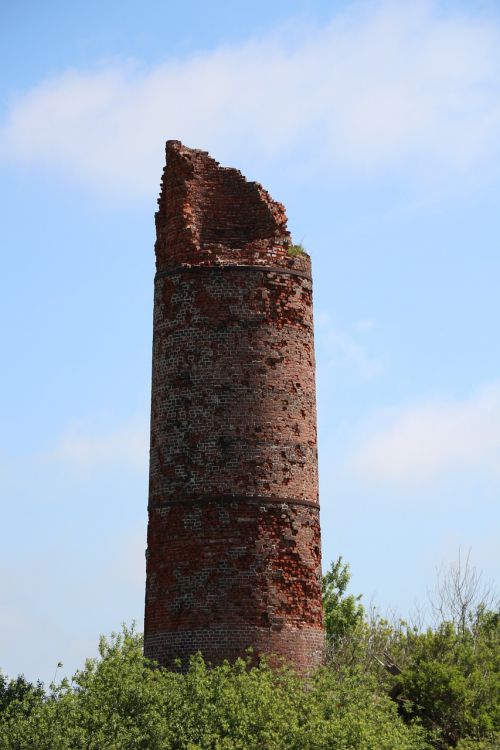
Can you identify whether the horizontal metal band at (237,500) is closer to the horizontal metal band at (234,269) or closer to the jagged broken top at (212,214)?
the horizontal metal band at (234,269)

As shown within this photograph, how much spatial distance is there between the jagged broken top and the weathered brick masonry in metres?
0.02

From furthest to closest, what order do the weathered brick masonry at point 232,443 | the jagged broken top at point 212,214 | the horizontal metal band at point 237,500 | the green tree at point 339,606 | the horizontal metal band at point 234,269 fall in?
the green tree at point 339,606 < the jagged broken top at point 212,214 < the horizontal metal band at point 234,269 < the horizontal metal band at point 237,500 < the weathered brick masonry at point 232,443

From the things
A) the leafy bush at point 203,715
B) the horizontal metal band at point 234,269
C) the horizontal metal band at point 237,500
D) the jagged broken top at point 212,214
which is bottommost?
the leafy bush at point 203,715

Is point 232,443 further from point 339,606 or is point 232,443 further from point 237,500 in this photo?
point 339,606

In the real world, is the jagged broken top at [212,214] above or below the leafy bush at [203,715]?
above

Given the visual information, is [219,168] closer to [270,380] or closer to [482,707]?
[270,380]

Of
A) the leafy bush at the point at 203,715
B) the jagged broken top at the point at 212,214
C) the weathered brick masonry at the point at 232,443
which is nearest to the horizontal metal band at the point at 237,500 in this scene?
the weathered brick masonry at the point at 232,443

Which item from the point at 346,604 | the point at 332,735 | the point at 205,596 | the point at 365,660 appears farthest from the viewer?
the point at 346,604

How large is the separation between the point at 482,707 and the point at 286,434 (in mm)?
5627

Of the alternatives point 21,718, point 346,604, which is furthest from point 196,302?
point 346,604

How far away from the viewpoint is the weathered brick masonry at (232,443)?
2361 centimetres

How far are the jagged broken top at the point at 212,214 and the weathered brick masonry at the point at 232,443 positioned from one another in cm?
2

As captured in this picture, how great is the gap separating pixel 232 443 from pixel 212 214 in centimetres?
416

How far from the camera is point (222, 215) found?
84.2 ft
